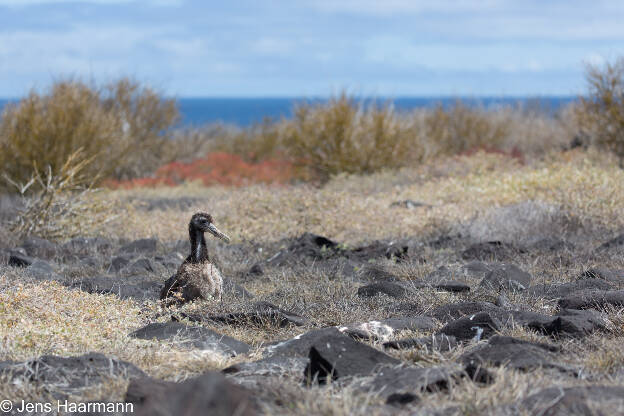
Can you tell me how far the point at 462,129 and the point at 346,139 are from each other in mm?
5379

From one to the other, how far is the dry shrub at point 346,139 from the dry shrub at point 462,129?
3.36 metres

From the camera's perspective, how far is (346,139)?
14547 millimetres

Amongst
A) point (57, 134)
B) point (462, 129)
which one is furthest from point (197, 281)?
point (462, 129)

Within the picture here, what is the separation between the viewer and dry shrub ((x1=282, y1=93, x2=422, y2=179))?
14.6 m

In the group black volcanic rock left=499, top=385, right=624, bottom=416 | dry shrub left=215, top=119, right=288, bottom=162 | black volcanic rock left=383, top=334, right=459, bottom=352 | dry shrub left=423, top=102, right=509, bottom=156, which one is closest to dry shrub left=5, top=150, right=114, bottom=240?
black volcanic rock left=383, top=334, right=459, bottom=352

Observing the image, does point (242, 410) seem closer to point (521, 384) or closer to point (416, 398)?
point (416, 398)

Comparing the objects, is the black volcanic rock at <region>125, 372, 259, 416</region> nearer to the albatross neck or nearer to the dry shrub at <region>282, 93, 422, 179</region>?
the albatross neck

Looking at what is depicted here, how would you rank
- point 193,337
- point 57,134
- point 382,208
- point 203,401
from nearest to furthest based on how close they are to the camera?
point 203,401, point 193,337, point 382,208, point 57,134

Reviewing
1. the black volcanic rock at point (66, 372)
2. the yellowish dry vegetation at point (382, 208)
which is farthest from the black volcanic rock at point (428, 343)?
the yellowish dry vegetation at point (382, 208)

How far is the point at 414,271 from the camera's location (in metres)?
6.18

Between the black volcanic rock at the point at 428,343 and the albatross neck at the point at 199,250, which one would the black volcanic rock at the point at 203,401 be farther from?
the albatross neck at the point at 199,250

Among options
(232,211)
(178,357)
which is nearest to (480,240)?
(232,211)

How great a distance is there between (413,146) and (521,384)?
13.4m

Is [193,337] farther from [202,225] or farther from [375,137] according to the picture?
[375,137]
